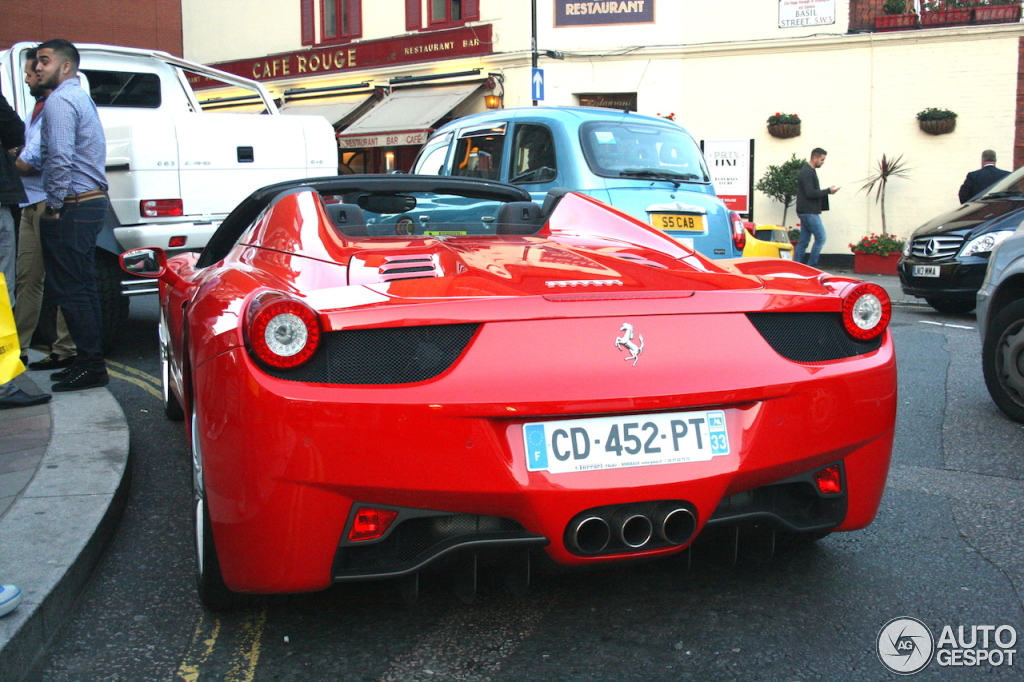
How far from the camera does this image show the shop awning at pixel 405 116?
21.2m

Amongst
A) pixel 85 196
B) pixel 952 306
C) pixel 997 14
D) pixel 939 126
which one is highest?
pixel 997 14

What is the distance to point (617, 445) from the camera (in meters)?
2.43

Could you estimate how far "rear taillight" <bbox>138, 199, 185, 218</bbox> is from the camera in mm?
7281

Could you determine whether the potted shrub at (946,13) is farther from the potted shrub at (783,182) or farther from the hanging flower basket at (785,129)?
the potted shrub at (783,182)

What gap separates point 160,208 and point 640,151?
383 cm

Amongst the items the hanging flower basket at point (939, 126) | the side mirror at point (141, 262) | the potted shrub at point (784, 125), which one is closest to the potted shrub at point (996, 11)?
the hanging flower basket at point (939, 126)

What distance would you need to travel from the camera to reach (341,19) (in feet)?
81.1

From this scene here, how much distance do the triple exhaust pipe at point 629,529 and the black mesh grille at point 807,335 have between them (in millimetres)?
538

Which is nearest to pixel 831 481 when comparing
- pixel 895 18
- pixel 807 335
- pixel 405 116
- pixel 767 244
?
pixel 807 335

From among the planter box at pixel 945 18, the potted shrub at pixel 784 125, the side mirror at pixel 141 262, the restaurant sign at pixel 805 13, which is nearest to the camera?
the side mirror at pixel 141 262

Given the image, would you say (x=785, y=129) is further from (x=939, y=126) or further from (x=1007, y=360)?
(x=1007, y=360)

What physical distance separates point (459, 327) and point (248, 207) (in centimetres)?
192

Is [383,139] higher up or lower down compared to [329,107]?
lower down

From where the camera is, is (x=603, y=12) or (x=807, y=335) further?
(x=603, y=12)
